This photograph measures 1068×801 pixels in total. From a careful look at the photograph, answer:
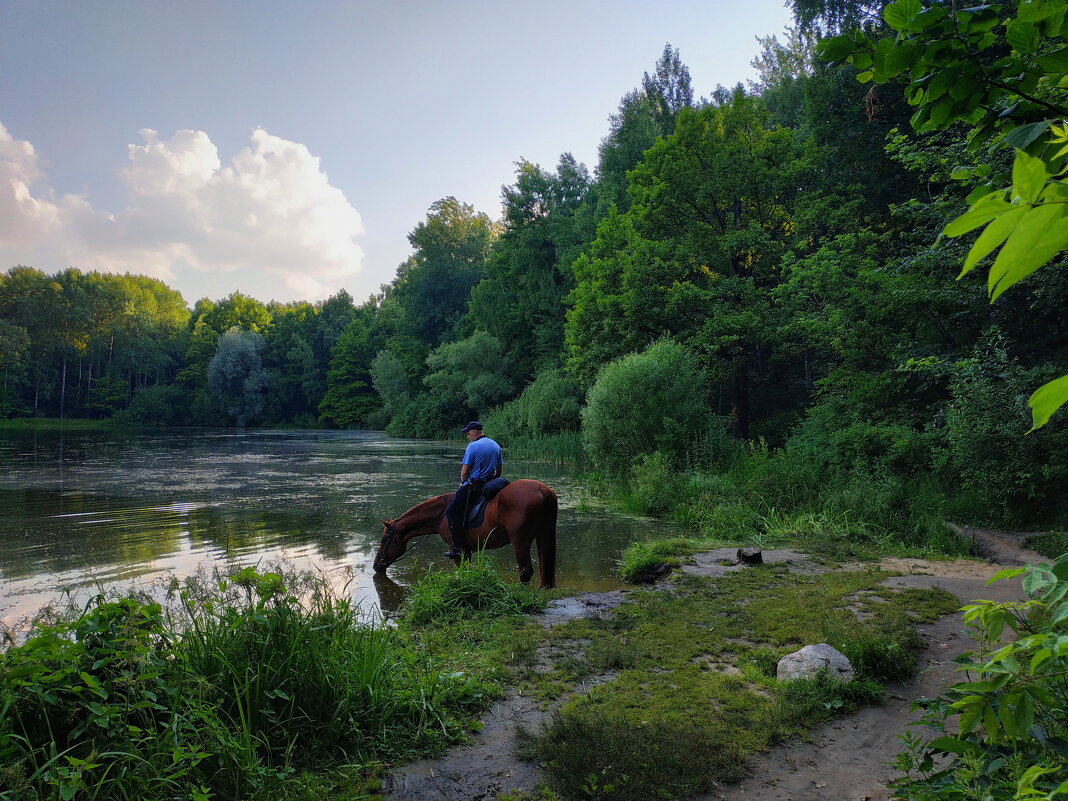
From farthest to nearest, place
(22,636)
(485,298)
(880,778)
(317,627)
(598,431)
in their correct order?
(485,298) → (598,431) → (22,636) → (317,627) → (880,778)

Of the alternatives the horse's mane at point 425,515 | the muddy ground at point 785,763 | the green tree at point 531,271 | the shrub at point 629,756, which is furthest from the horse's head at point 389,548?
the green tree at point 531,271

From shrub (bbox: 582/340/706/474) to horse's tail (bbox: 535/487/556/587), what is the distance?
301 inches

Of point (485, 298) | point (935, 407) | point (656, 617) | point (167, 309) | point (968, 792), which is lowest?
point (656, 617)

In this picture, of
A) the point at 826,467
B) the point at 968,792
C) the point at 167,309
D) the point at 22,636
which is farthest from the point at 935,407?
the point at 167,309

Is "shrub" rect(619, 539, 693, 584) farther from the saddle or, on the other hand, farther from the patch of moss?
the saddle

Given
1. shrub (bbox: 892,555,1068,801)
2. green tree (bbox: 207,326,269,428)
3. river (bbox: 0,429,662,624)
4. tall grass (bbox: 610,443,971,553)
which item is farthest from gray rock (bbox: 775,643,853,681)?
green tree (bbox: 207,326,269,428)

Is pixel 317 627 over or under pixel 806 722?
over

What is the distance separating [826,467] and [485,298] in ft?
115

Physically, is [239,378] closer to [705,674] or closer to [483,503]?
[483,503]

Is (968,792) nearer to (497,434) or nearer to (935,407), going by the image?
(935,407)

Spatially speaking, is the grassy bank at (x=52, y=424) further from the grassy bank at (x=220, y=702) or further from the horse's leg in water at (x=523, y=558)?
the grassy bank at (x=220, y=702)

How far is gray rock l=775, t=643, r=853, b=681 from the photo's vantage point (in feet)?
13.6

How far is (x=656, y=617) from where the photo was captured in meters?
5.77

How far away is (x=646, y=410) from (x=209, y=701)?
12865 mm
